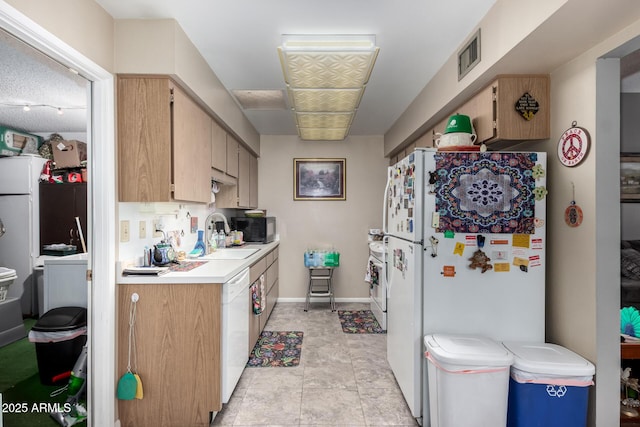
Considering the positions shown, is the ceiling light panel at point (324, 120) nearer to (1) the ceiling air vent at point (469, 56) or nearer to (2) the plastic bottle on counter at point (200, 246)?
(1) the ceiling air vent at point (469, 56)

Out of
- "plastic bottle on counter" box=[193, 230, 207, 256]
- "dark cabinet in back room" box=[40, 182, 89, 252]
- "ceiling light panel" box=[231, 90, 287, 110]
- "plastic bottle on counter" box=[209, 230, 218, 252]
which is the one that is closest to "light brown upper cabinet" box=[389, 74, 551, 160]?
"ceiling light panel" box=[231, 90, 287, 110]

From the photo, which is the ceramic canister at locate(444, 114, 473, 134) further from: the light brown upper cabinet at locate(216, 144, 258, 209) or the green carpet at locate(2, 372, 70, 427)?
the green carpet at locate(2, 372, 70, 427)

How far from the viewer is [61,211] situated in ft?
10.8

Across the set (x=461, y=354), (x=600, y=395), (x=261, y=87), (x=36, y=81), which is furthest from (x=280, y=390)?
(x=36, y=81)

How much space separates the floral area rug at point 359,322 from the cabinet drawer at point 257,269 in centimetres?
117

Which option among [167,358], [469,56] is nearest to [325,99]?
[469,56]

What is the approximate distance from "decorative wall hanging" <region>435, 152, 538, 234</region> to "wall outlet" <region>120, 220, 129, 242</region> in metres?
1.92

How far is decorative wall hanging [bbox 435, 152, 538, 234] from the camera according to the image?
175 centimetres

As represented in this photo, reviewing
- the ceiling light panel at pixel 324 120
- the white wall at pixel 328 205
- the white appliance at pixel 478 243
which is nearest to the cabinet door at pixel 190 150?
the ceiling light panel at pixel 324 120

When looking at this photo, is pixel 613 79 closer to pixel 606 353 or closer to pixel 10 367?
pixel 606 353

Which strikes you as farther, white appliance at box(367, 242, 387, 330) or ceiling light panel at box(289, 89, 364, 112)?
white appliance at box(367, 242, 387, 330)

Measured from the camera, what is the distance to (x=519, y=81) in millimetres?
1847

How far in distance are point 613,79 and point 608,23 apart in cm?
31

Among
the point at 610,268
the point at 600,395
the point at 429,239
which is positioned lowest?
the point at 600,395
